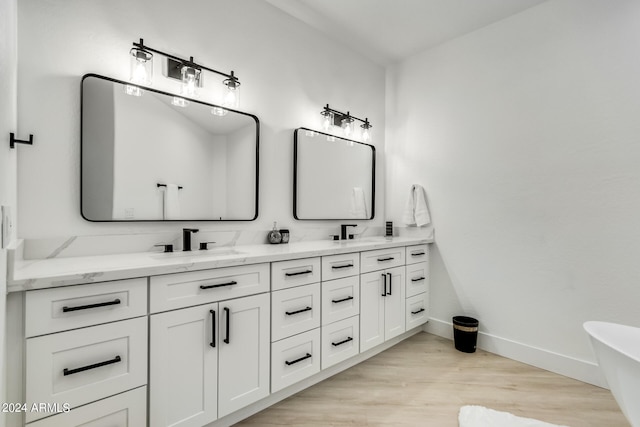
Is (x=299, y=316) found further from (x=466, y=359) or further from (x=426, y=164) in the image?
(x=426, y=164)

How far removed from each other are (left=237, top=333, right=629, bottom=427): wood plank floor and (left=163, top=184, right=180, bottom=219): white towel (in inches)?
51.1

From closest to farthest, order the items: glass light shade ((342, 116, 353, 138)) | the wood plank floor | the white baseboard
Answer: the wood plank floor < the white baseboard < glass light shade ((342, 116, 353, 138))

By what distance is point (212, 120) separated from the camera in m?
2.16

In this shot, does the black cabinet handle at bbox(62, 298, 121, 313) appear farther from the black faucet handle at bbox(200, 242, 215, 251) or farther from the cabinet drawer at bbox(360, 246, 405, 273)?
the cabinet drawer at bbox(360, 246, 405, 273)

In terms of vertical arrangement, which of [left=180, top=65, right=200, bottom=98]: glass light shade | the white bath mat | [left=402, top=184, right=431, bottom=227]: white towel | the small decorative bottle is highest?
[left=180, top=65, right=200, bottom=98]: glass light shade

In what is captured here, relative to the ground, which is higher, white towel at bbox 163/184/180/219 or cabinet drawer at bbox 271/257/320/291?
white towel at bbox 163/184/180/219

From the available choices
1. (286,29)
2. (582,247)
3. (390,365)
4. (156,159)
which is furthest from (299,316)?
(286,29)

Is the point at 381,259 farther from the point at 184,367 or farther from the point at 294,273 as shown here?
the point at 184,367

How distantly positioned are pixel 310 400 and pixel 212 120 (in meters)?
1.96

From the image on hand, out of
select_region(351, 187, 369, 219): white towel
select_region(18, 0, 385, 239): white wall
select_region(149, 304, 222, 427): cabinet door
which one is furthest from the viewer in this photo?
select_region(351, 187, 369, 219): white towel

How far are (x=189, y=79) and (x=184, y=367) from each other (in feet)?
5.49

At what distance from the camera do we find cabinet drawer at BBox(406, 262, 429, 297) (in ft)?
9.37

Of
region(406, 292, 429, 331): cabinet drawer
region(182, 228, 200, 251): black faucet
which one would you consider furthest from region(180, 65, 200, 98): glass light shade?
region(406, 292, 429, 331): cabinet drawer

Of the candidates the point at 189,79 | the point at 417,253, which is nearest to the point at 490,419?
the point at 417,253
